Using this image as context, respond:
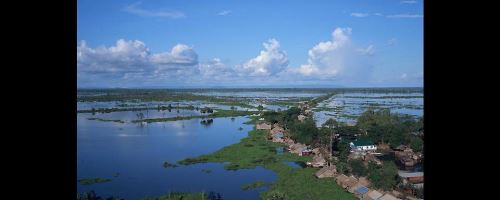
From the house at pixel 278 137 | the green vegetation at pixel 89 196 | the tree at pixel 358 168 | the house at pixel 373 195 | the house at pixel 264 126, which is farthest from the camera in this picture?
the house at pixel 264 126

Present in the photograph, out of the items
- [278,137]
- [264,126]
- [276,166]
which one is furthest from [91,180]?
[264,126]

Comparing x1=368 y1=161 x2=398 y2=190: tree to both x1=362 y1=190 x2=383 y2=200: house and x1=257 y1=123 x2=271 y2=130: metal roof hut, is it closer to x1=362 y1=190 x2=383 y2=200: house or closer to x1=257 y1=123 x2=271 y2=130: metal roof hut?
x1=362 y1=190 x2=383 y2=200: house

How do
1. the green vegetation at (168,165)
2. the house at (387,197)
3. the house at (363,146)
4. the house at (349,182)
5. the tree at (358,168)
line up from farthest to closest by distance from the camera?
the house at (363,146)
the green vegetation at (168,165)
the tree at (358,168)
the house at (349,182)
the house at (387,197)

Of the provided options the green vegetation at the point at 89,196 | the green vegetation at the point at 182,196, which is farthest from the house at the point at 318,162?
the green vegetation at the point at 89,196

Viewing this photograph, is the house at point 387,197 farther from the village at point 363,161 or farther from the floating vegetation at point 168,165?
the floating vegetation at point 168,165

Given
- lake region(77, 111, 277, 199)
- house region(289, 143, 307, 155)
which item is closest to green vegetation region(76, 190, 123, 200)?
lake region(77, 111, 277, 199)

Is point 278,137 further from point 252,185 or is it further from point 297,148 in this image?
point 252,185
